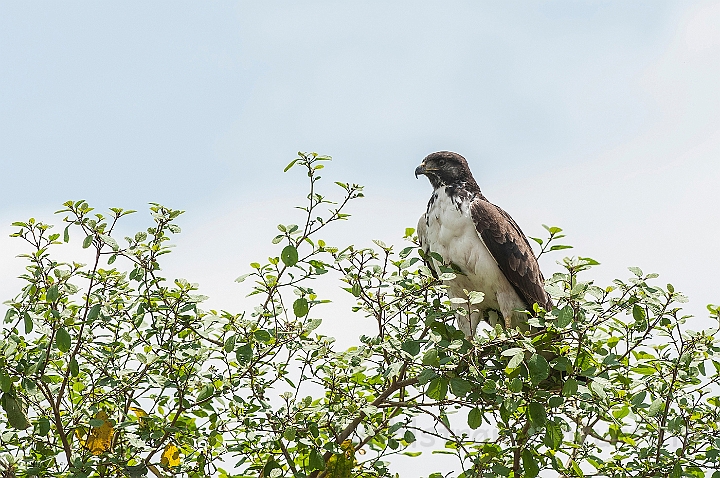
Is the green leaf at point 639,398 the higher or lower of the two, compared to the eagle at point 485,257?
lower

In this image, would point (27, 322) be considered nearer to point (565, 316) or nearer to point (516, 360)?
point (516, 360)

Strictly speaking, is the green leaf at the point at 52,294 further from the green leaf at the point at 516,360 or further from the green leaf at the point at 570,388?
the green leaf at the point at 570,388

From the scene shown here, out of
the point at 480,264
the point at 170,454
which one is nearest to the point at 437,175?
the point at 480,264

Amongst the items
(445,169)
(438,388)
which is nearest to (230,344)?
(438,388)

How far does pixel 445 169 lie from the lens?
707 centimetres

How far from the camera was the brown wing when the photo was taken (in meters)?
6.30

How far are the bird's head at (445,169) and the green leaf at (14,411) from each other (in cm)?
385

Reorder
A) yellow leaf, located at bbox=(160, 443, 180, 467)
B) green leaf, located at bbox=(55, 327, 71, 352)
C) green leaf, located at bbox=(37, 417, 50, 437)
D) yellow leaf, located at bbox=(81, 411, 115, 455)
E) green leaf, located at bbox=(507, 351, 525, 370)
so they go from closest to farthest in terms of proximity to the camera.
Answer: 1. green leaf, located at bbox=(507, 351, 525, 370)
2. green leaf, located at bbox=(55, 327, 71, 352)
3. green leaf, located at bbox=(37, 417, 50, 437)
4. yellow leaf, located at bbox=(81, 411, 115, 455)
5. yellow leaf, located at bbox=(160, 443, 180, 467)

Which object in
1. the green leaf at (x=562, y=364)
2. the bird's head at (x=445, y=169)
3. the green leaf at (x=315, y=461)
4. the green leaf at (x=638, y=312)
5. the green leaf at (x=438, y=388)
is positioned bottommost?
the green leaf at (x=315, y=461)

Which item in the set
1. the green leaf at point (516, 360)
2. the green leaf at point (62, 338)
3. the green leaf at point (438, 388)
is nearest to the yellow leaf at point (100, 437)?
the green leaf at point (62, 338)

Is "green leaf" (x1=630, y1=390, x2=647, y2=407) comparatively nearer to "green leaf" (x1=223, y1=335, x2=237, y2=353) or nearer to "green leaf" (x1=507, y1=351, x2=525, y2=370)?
"green leaf" (x1=507, y1=351, x2=525, y2=370)

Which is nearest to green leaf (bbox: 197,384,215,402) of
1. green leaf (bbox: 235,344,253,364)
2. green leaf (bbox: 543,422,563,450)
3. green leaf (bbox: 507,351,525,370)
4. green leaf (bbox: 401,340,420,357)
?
green leaf (bbox: 235,344,253,364)

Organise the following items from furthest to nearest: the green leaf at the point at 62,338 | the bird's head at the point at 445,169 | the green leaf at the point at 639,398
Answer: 1. the bird's head at the point at 445,169
2. the green leaf at the point at 639,398
3. the green leaf at the point at 62,338

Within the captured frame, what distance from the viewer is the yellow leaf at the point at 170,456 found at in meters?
5.41
